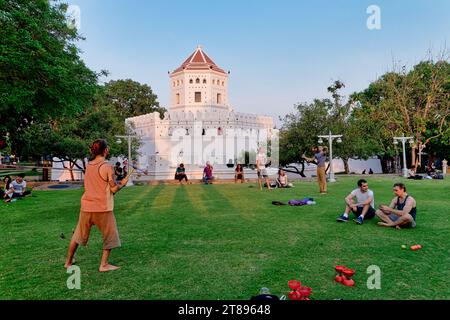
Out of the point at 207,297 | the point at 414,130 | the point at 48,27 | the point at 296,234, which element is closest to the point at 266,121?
the point at 414,130

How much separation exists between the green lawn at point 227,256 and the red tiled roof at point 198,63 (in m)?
38.4

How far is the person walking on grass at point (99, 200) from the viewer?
15.1 ft

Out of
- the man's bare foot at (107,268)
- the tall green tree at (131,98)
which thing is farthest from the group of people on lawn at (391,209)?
the tall green tree at (131,98)

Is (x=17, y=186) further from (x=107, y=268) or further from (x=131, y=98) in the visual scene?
(x=131, y=98)

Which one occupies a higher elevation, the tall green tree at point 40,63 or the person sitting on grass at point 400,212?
the tall green tree at point 40,63

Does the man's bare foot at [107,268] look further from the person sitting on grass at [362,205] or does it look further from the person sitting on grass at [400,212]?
the person sitting on grass at [400,212]

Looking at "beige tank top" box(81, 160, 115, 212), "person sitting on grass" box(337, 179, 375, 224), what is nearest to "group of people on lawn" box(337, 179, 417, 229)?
"person sitting on grass" box(337, 179, 375, 224)

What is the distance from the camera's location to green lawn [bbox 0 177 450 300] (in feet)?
12.8

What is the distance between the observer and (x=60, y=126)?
970 inches

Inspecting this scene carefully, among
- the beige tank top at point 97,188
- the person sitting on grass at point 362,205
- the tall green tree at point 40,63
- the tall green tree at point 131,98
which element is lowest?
the person sitting on grass at point 362,205

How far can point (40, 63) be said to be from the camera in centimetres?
1307

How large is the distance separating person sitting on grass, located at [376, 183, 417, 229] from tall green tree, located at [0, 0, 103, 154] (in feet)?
39.1

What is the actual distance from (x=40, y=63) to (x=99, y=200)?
34.9 feet
